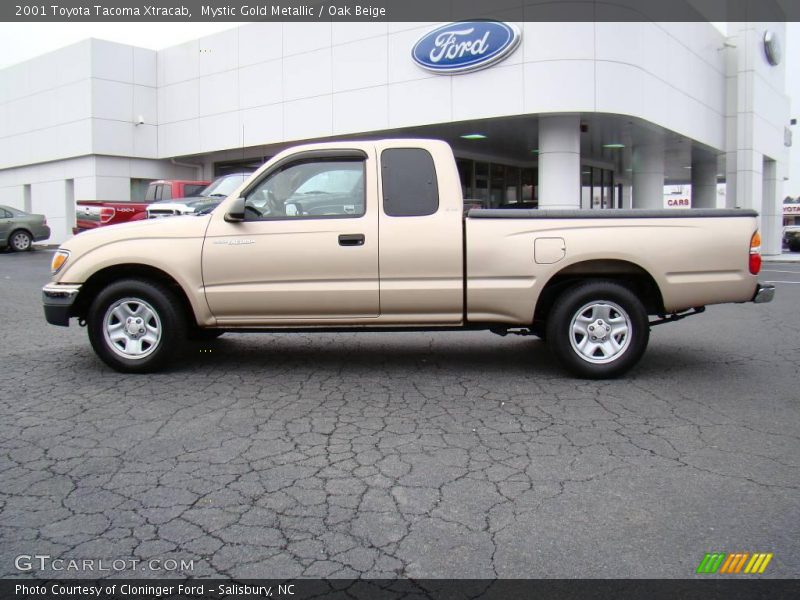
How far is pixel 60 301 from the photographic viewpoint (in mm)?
6277

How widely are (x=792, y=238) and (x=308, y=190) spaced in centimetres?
3410

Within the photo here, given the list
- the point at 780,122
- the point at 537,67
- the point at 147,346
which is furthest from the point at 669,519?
the point at 780,122

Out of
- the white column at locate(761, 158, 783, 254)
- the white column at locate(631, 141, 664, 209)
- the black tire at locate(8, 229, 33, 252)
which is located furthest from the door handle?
the white column at locate(761, 158, 783, 254)

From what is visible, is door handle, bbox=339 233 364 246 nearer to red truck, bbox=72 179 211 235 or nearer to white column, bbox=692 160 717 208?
red truck, bbox=72 179 211 235

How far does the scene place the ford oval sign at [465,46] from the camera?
59.8 feet

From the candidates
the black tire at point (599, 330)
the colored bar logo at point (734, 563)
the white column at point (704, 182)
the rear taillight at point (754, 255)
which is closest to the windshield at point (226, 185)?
the black tire at point (599, 330)

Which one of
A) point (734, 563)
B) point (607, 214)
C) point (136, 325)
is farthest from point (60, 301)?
point (734, 563)

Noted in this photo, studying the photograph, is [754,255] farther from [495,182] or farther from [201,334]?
[495,182]

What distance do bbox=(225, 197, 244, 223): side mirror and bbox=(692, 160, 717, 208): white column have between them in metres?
28.7

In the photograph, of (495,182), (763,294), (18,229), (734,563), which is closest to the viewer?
(734,563)

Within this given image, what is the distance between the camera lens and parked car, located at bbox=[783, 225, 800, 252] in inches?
1340

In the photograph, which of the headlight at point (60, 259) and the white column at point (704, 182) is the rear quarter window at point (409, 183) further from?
the white column at point (704, 182)
